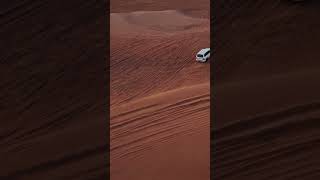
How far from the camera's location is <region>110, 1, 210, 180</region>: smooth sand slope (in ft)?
3.55

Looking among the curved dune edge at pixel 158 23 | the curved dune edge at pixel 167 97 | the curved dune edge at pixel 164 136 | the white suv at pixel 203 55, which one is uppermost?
the curved dune edge at pixel 158 23

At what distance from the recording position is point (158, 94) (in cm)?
110

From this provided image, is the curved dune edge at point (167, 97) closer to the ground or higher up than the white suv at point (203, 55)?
closer to the ground
